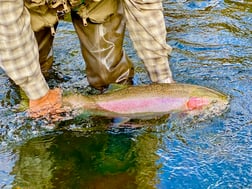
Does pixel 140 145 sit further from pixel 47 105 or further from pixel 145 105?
pixel 47 105

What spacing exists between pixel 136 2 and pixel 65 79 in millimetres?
1021

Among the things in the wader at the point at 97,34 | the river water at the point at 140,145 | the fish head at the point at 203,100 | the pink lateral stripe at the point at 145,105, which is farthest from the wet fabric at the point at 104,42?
the fish head at the point at 203,100

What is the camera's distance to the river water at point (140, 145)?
8.61ft

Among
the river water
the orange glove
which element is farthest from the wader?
the orange glove

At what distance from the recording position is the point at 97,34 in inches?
125

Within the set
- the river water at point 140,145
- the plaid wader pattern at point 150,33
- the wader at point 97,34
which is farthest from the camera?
the wader at point 97,34

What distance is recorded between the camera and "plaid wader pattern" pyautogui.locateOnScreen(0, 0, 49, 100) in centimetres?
251

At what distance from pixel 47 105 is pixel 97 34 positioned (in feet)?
1.80

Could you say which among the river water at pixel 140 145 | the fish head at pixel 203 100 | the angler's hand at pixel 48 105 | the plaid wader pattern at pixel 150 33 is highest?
the plaid wader pattern at pixel 150 33

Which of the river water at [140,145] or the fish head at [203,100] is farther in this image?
the fish head at [203,100]

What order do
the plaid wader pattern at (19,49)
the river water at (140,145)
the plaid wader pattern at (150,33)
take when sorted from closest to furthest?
the plaid wader pattern at (19,49)
the river water at (140,145)
the plaid wader pattern at (150,33)

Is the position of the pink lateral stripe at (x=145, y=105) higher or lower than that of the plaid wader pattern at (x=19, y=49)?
lower

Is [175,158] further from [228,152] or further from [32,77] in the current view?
[32,77]

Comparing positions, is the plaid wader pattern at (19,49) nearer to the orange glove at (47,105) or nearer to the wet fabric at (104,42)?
the orange glove at (47,105)
